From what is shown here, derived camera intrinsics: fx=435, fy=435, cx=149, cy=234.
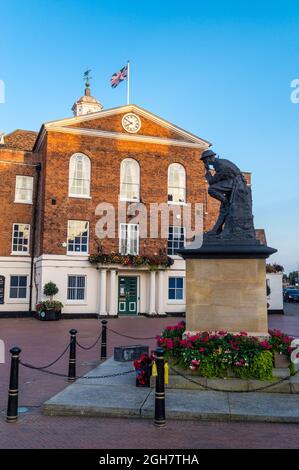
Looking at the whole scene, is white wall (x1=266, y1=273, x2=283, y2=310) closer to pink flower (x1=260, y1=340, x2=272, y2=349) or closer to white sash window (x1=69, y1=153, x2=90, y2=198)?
white sash window (x1=69, y1=153, x2=90, y2=198)

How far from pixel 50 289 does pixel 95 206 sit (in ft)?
19.5

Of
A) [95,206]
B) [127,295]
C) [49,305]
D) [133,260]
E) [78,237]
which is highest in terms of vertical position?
[95,206]

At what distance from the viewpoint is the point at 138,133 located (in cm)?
2894

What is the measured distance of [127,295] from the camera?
1097 inches

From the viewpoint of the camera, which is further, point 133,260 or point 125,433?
point 133,260

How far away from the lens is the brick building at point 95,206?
26688mm

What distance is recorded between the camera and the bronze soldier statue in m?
9.27

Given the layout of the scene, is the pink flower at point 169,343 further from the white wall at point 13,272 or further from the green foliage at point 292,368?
the white wall at point 13,272

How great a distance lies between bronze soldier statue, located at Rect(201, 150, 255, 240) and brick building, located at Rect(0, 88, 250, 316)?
17.3 m

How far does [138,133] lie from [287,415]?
24.6 metres

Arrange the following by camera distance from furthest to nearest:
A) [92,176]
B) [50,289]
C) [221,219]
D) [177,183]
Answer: [177,183] → [92,176] → [50,289] → [221,219]

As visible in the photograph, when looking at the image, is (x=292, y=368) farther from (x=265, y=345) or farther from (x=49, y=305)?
(x=49, y=305)

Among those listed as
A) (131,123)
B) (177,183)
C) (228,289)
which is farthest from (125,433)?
(131,123)

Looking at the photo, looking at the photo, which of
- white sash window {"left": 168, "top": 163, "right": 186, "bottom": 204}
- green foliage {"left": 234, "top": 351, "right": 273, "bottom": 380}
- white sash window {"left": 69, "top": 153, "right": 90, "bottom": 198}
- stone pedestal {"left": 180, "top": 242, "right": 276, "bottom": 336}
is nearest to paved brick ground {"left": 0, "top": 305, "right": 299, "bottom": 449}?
green foliage {"left": 234, "top": 351, "right": 273, "bottom": 380}
